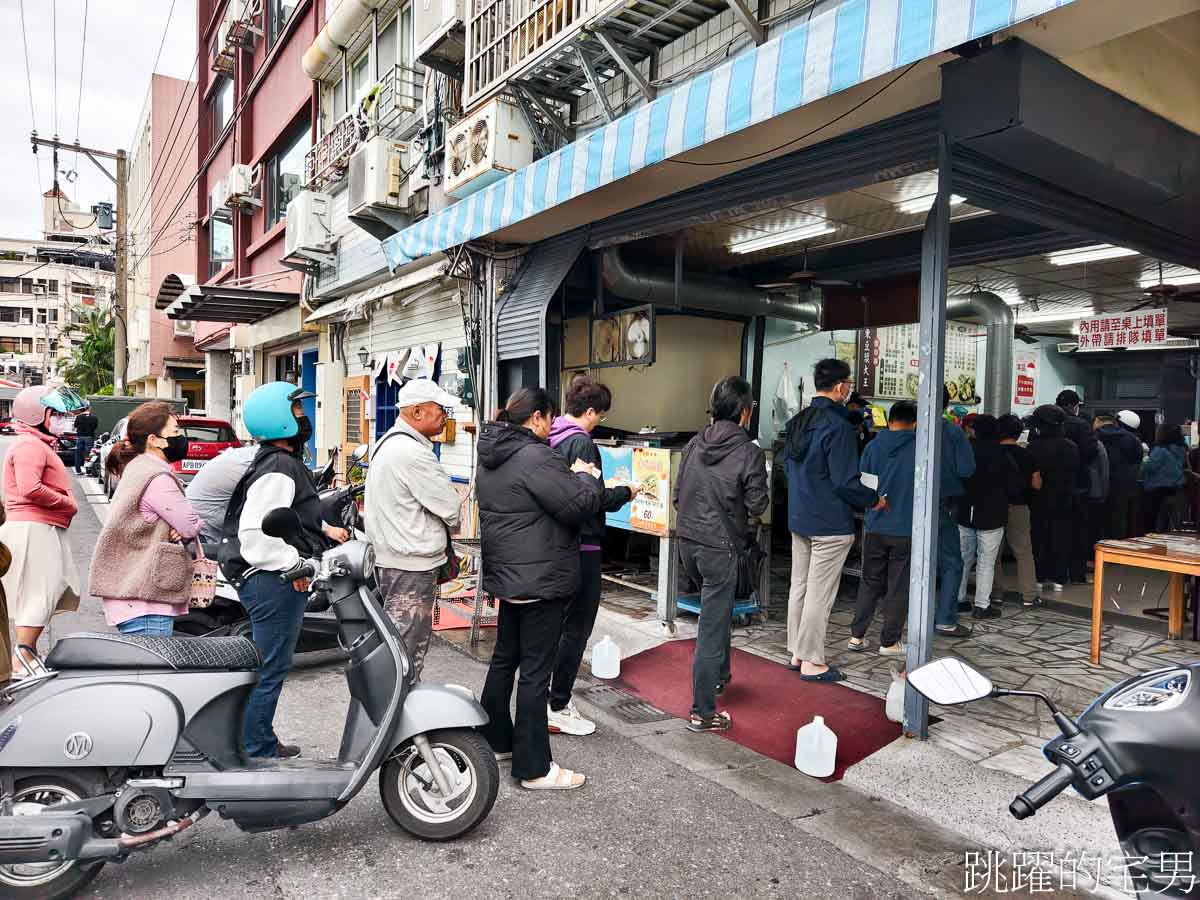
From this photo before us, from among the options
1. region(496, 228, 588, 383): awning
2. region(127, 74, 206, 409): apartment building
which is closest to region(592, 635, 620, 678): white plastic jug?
region(496, 228, 588, 383): awning

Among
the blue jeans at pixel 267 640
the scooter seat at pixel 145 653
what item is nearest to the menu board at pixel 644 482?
the blue jeans at pixel 267 640

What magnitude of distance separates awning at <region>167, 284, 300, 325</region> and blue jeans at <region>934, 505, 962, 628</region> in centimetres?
1328

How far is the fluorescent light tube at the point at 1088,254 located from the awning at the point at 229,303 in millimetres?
13260

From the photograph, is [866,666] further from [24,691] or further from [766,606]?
[24,691]

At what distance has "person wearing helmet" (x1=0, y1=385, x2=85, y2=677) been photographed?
4805mm

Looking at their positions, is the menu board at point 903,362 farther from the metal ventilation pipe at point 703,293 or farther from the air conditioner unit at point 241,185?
the air conditioner unit at point 241,185

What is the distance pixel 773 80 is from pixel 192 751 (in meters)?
4.24

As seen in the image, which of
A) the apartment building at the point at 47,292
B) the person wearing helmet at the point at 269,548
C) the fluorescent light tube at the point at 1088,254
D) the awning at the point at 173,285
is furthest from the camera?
the apartment building at the point at 47,292

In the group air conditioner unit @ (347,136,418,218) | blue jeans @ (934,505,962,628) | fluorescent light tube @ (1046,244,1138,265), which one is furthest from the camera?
air conditioner unit @ (347,136,418,218)

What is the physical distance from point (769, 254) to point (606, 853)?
22.6 feet

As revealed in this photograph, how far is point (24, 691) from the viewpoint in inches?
113

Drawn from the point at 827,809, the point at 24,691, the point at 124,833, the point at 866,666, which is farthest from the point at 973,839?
the point at 24,691

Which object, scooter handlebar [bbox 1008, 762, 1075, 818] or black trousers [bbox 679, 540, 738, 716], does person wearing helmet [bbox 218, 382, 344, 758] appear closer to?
black trousers [bbox 679, 540, 738, 716]

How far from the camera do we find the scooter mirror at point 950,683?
5.81ft
